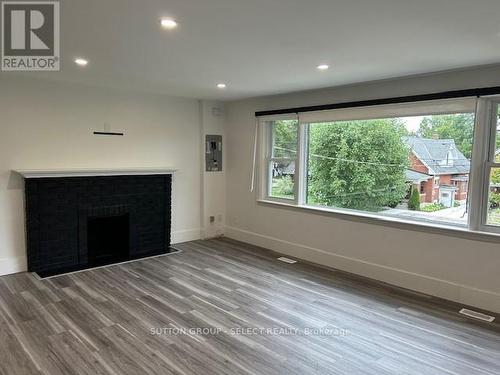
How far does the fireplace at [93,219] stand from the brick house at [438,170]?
11.0 feet

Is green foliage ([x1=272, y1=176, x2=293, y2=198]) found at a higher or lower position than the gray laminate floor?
higher

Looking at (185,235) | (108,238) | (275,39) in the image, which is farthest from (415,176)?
(108,238)

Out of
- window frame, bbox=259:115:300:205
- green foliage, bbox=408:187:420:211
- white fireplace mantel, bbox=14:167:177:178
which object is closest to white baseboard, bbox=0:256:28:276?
white fireplace mantel, bbox=14:167:177:178

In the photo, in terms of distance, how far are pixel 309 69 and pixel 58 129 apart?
317 centimetres

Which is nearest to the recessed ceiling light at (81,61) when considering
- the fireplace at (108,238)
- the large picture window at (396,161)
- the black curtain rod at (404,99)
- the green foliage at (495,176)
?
the fireplace at (108,238)

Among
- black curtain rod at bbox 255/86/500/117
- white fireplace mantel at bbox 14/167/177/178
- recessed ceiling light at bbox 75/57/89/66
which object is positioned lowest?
white fireplace mantel at bbox 14/167/177/178

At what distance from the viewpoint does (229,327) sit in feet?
9.70

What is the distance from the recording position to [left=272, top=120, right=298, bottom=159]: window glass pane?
16.6 ft

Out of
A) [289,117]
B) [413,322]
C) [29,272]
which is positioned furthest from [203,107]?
[413,322]

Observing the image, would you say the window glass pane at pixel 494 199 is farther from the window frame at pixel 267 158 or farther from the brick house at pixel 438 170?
the window frame at pixel 267 158

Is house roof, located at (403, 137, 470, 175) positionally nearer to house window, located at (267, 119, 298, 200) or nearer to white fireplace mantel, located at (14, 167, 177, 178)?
house window, located at (267, 119, 298, 200)

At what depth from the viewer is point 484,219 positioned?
3387 mm

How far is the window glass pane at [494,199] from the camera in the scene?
10.9 feet

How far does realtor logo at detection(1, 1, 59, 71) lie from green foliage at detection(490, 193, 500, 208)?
3.90 meters
